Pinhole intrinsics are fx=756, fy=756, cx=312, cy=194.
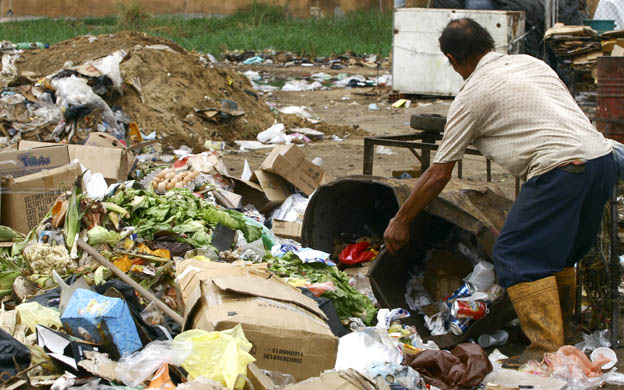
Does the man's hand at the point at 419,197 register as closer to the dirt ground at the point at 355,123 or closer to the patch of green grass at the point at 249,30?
the dirt ground at the point at 355,123

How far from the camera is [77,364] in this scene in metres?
3.15

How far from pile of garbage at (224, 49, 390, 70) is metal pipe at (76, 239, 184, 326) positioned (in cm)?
1344

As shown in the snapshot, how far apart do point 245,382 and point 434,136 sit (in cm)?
336

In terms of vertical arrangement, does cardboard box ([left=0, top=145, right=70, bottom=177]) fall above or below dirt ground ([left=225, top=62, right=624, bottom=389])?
above

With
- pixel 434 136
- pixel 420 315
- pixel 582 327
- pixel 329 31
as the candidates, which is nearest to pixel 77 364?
pixel 420 315

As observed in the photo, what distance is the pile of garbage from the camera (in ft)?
58.6

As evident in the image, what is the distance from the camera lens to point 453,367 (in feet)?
11.5

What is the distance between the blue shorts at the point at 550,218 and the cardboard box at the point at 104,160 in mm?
3634

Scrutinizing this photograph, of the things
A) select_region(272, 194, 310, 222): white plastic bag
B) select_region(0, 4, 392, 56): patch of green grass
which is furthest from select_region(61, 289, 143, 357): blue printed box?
select_region(0, 4, 392, 56): patch of green grass

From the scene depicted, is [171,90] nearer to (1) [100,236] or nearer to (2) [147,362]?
(1) [100,236]

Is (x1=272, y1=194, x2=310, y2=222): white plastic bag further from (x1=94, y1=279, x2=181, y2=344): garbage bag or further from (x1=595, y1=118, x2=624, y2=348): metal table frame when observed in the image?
(x1=595, y1=118, x2=624, y2=348): metal table frame

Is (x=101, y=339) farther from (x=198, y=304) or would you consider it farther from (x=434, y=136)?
(x=434, y=136)

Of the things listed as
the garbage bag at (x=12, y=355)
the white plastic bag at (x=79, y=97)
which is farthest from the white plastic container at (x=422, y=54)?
the garbage bag at (x=12, y=355)

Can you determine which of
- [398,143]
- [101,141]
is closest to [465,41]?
[398,143]
